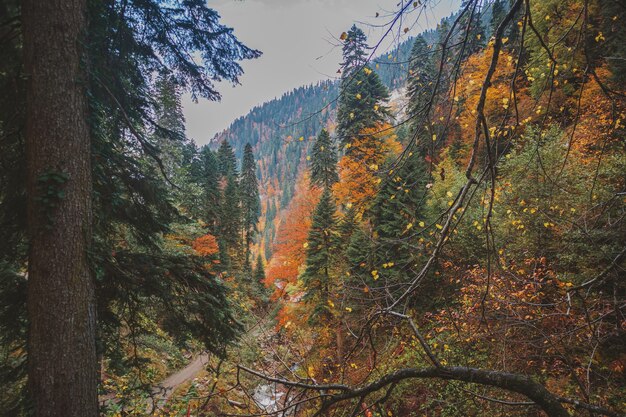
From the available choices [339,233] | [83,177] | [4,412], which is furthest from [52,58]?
[339,233]

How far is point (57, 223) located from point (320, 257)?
1086 centimetres

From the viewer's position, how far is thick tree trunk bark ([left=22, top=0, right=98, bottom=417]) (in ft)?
9.62

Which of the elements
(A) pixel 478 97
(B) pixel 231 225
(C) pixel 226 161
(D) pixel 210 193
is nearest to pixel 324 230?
(A) pixel 478 97

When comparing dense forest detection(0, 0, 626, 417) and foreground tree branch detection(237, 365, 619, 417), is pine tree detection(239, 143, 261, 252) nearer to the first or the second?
dense forest detection(0, 0, 626, 417)

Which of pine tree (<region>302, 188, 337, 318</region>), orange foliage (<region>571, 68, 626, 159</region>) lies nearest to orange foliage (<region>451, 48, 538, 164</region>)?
orange foliage (<region>571, 68, 626, 159</region>)

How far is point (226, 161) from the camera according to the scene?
4056cm

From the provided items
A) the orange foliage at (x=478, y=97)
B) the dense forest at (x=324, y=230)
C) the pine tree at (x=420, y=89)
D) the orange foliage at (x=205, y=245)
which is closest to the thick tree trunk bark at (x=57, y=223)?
the dense forest at (x=324, y=230)

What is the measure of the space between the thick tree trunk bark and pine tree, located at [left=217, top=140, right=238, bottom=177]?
36.1 meters

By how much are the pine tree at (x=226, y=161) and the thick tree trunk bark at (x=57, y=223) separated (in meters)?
36.1

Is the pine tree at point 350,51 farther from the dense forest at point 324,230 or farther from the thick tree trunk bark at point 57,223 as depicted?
the thick tree trunk bark at point 57,223

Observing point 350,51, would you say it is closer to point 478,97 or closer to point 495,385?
point 495,385

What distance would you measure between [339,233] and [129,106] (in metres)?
10.1

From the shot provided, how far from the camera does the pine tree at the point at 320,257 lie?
13281mm

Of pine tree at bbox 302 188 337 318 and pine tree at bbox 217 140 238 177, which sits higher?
pine tree at bbox 217 140 238 177
